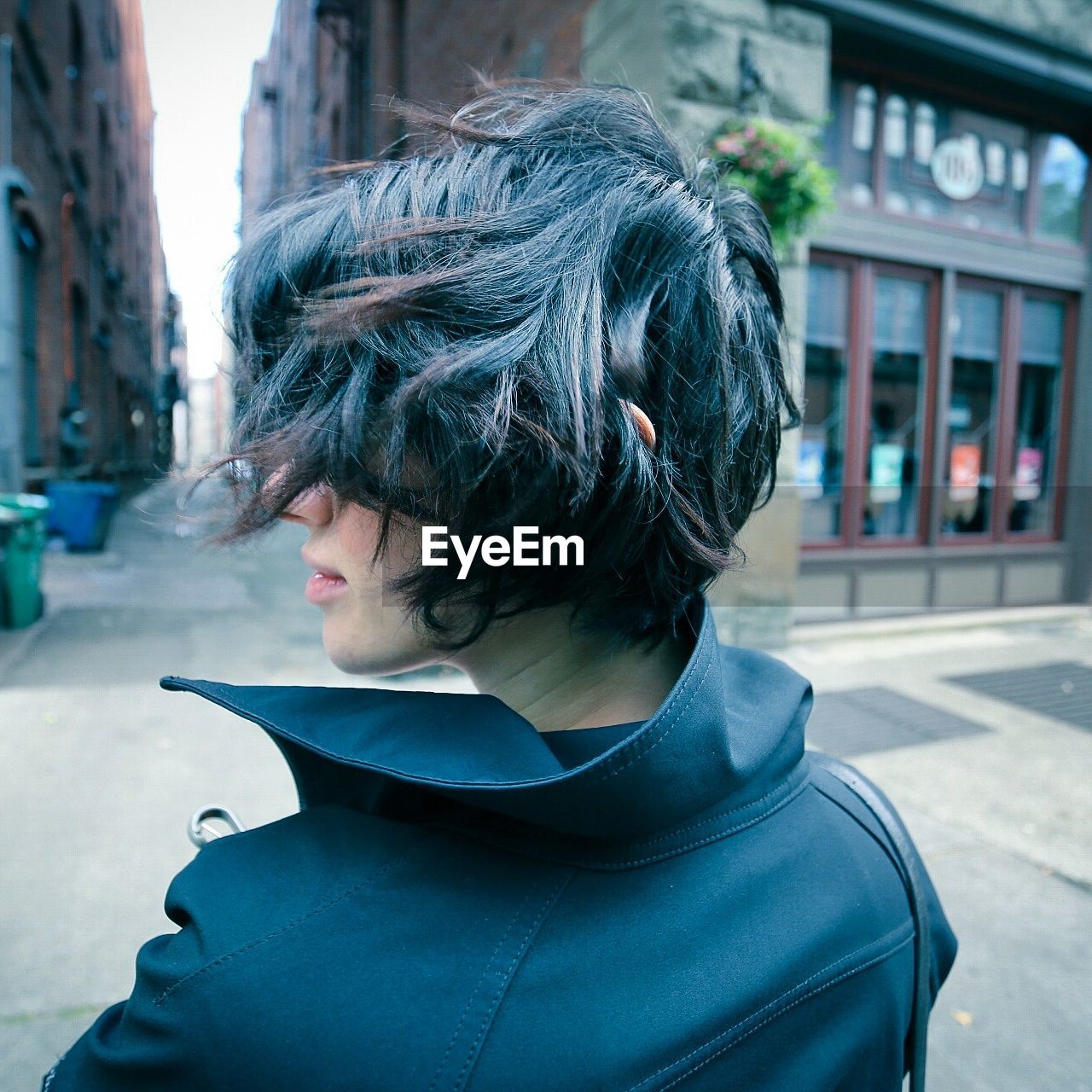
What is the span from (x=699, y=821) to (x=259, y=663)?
4888mm

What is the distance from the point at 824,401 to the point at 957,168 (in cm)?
240

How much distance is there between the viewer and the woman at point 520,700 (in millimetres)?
595

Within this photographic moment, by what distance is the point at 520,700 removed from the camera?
34.3 inches

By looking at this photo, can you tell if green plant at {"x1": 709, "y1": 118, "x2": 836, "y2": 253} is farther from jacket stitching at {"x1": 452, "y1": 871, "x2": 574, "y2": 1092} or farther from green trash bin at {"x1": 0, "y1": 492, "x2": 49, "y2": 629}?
green trash bin at {"x1": 0, "y1": 492, "x2": 49, "y2": 629}

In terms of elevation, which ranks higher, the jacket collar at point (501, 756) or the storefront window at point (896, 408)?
the storefront window at point (896, 408)

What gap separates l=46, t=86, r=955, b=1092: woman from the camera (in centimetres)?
60

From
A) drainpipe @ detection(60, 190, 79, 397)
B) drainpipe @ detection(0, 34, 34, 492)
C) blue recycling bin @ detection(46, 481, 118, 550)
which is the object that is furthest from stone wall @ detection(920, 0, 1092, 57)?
drainpipe @ detection(60, 190, 79, 397)

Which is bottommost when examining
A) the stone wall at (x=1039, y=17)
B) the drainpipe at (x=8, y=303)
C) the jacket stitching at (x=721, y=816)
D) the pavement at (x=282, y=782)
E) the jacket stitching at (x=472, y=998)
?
the pavement at (x=282, y=782)

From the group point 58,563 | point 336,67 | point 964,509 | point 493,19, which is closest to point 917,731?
point 964,509

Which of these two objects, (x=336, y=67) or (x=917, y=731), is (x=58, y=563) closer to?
(x=336, y=67)

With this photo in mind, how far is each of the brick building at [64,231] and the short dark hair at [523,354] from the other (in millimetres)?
5429

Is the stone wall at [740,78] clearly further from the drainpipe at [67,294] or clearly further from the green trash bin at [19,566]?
the drainpipe at [67,294]

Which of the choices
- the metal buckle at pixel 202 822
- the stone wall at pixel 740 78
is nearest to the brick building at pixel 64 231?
the stone wall at pixel 740 78

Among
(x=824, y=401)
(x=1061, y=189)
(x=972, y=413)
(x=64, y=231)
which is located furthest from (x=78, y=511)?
(x=1061, y=189)
